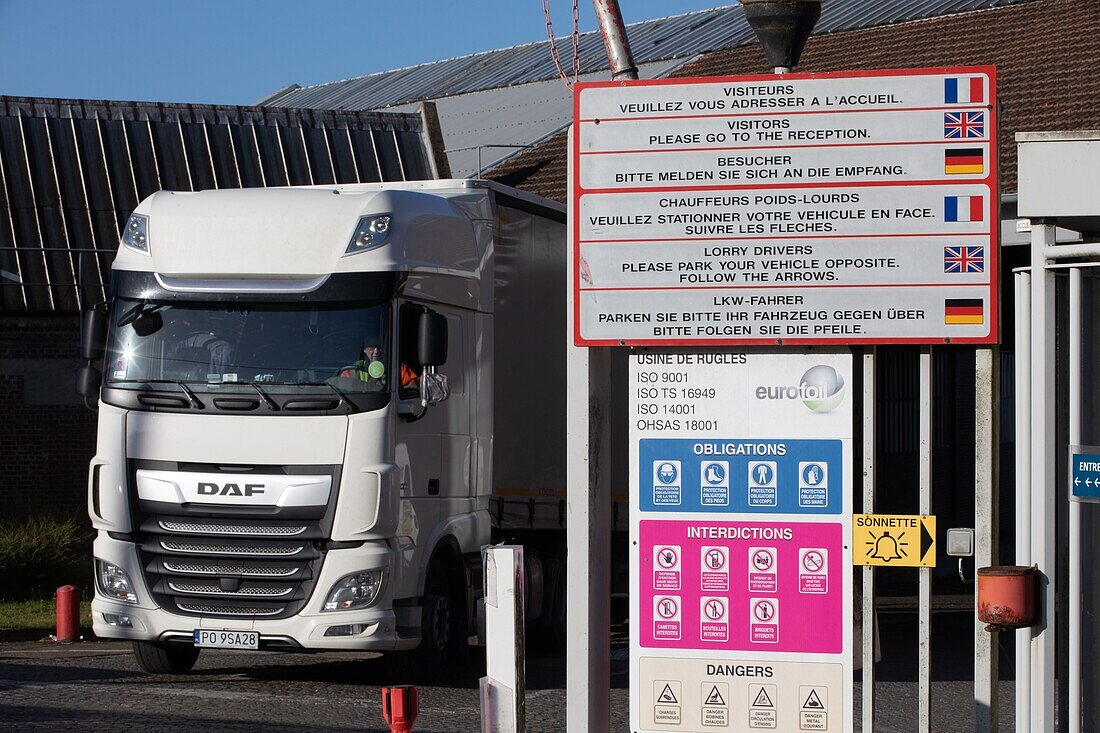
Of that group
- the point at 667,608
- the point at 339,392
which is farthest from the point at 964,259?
Result: the point at 339,392

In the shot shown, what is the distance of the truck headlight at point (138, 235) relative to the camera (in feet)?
36.1

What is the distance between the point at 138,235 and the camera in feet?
36.3

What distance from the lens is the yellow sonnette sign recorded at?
6008mm

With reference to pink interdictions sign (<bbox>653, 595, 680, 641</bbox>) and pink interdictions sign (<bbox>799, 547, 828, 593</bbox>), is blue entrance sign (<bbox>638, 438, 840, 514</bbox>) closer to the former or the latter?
pink interdictions sign (<bbox>799, 547, 828, 593</bbox>)

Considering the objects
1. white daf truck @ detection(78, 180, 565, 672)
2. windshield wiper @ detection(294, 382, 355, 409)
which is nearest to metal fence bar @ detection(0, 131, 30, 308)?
white daf truck @ detection(78, 180, 565, 672)

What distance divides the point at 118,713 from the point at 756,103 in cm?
609

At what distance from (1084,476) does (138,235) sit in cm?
729

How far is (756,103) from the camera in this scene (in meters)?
6.21

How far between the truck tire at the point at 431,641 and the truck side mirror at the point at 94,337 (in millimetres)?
2832

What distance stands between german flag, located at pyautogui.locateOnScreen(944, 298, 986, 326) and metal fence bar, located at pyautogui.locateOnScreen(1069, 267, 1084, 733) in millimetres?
391

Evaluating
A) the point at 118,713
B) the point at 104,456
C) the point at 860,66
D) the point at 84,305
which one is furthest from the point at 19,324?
the point at 860,66

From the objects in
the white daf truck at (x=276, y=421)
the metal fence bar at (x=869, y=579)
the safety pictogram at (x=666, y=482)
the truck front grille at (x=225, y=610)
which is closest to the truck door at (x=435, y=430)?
the white daf truck at (x=276, y=421)

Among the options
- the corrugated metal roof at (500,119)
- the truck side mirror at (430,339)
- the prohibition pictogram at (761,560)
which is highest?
the corrugated metal roof at (500,119)

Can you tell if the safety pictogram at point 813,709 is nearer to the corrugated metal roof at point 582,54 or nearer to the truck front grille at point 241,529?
the truck front grille at point 241,529
